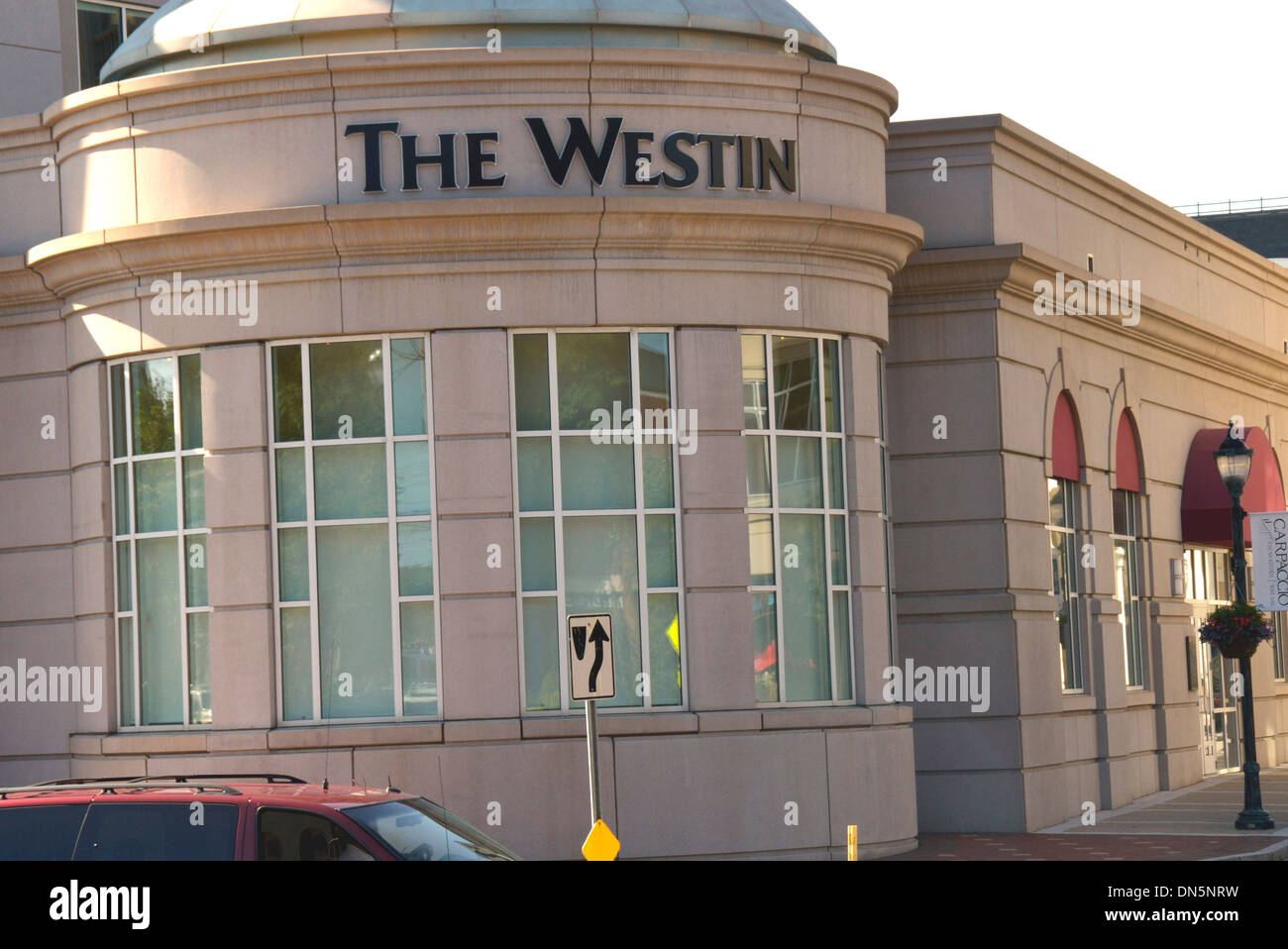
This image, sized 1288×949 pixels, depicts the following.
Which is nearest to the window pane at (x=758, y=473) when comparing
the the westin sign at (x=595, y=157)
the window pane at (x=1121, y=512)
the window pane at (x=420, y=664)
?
the the westin sign at (x=595, y=157)

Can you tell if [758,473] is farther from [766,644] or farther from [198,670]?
[198,670]

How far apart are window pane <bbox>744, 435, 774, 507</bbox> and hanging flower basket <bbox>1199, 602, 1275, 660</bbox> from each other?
25.6 feet

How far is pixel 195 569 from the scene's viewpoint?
56.8 ft

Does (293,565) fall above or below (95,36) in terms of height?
below

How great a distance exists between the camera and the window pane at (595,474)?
17.0 metres

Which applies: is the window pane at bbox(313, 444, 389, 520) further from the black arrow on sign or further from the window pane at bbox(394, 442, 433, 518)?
the black arrow on sign

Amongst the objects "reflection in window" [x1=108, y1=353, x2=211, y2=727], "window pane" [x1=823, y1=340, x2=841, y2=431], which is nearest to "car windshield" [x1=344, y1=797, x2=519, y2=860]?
"reflection in window" [x1=108, y1=353, x2=211, y2=727]

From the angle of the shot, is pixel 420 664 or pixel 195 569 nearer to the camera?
pixel 420 664

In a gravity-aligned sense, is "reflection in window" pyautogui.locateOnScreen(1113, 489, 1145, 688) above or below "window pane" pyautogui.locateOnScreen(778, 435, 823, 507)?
below

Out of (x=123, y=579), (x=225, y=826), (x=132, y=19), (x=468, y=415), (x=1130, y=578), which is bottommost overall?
(x=225, y=826)

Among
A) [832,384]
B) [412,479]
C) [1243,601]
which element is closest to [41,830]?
[412,479]

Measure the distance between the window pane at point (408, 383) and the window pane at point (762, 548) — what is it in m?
3.40

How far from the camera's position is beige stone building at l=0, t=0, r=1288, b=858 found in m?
16.7

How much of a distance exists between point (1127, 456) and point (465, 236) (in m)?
12.5
